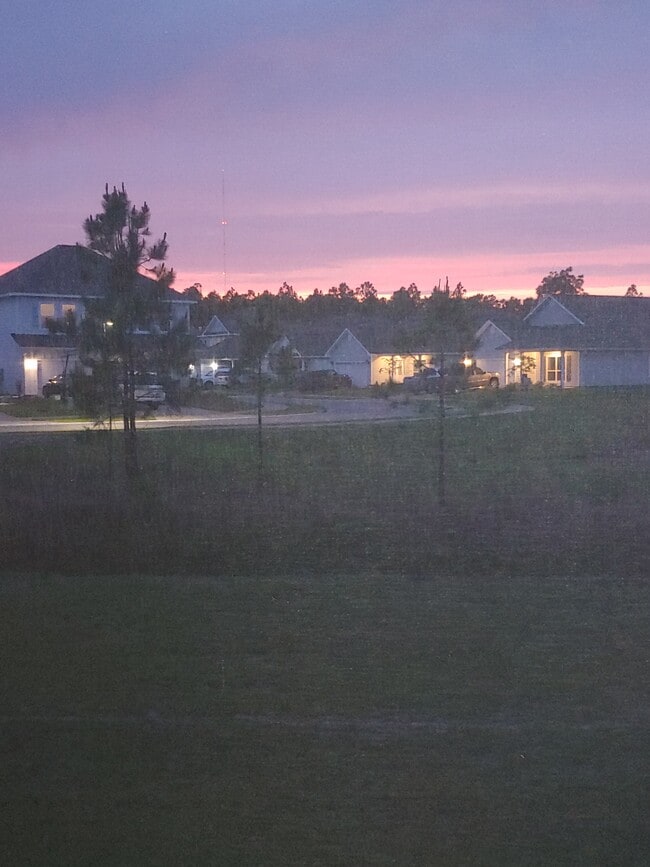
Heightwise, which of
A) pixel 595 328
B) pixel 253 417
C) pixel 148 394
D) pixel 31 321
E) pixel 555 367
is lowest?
pixel 253 417

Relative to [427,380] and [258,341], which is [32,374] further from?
[427,380]

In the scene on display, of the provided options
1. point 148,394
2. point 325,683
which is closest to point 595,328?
point 148,394

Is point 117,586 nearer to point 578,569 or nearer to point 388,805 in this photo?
point 578,569

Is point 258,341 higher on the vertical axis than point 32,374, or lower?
higher

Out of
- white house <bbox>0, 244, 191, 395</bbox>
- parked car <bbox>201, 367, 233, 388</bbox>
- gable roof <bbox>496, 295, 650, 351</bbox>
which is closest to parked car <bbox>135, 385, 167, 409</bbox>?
white house <bbox>0, 244, 191, 395</bbox>

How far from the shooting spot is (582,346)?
59000 millimetres

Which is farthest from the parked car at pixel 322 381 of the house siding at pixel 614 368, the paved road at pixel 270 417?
the house siding at pixel 614 368

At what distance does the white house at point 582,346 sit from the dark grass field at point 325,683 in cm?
4504

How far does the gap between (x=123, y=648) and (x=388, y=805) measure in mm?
3406

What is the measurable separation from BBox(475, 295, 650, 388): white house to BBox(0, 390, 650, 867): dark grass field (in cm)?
4504

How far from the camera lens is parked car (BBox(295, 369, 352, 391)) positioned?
6317 cm

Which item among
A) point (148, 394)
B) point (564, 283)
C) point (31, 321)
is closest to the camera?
point (148, 394)

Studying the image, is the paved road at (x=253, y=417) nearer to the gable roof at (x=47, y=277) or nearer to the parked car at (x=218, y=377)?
→ the gable roof at (x=47, y=277)

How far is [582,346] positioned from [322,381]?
615 inches
